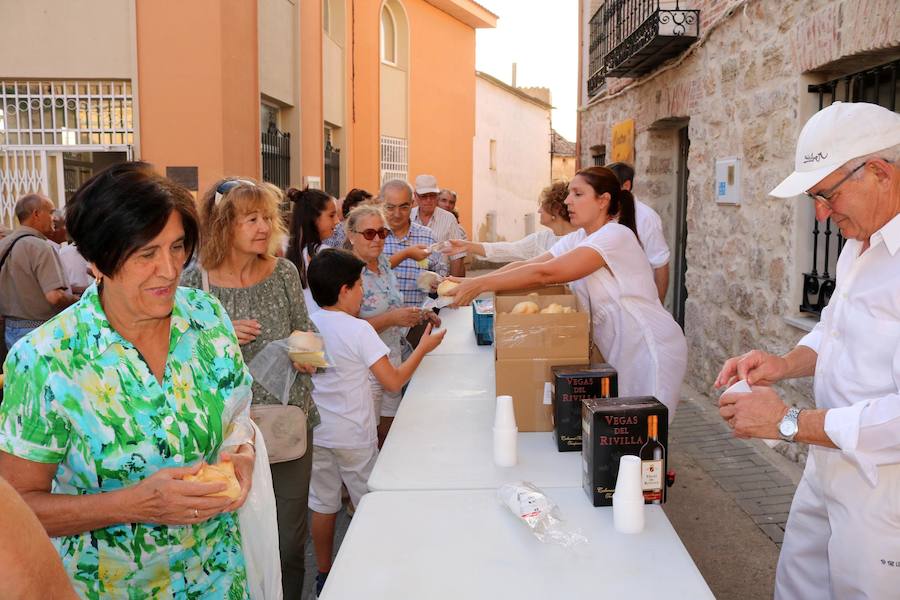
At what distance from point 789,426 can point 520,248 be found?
3538 mm

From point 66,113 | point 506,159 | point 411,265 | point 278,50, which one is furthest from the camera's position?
point 506,159

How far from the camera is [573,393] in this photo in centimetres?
256

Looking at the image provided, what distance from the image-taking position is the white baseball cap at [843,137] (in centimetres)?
190

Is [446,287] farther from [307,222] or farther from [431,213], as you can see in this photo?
[431,213]

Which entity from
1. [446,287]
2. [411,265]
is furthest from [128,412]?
[411,265]

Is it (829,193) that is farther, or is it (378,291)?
(378,291)

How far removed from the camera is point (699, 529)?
12.9 feet

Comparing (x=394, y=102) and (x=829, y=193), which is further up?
(x=394, y=102)

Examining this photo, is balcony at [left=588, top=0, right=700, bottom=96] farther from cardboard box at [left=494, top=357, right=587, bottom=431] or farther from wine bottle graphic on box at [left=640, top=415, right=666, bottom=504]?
wine bottle graphic on box at [left=640, top=415, right=666, bottom=504]

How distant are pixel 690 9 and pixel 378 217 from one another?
4.12 m

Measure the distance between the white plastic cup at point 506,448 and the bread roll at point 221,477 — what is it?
0.98 metres

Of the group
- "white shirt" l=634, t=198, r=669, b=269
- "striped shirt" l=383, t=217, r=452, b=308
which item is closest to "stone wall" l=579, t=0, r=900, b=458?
"white shirt" l=634, t=198, r=669, b=269

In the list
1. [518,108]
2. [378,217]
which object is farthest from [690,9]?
[518,108]

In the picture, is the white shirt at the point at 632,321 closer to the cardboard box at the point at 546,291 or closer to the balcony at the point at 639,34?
the cardboard box at the point at 546,291
